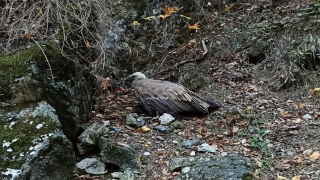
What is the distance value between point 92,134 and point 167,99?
1157 mm

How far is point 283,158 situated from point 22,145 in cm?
255

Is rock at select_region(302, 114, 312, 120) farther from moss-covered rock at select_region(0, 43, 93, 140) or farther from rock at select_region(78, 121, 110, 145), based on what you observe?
moss-covered rock at select_region(0, 43, 93, 140)

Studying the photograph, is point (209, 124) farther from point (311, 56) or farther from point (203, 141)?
point (311, 56)

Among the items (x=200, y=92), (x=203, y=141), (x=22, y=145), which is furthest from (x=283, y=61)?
(x=22, y=145)

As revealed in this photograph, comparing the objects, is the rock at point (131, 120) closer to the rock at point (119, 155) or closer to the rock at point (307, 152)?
the rock at point (119, 155)

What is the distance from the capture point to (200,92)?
5.54m

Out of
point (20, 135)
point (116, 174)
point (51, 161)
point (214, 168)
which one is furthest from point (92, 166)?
point (214, 168)

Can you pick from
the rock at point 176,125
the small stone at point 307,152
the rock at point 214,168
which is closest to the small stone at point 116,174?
the rock at point 214,168

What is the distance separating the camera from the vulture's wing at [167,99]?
4738mm

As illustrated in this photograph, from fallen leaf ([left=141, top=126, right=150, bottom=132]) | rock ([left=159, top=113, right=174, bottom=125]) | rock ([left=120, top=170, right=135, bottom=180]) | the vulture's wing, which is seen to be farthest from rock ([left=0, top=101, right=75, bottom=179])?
the vulture's wing

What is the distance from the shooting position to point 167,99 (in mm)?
4789

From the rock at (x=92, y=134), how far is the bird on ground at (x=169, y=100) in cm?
83

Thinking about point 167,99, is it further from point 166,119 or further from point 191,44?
point 191,44

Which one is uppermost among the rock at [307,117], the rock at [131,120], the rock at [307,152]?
the rock at [307,117]
